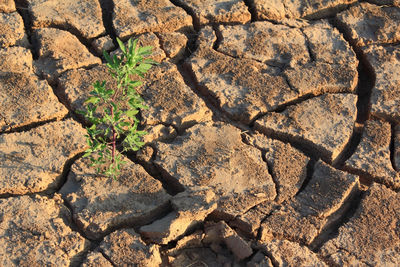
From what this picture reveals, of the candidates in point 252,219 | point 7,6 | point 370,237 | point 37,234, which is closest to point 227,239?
point 252,219

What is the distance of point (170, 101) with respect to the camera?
161 inches

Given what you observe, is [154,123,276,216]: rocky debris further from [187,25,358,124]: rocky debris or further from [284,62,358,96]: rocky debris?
[284,62,358,96]: rocky debris

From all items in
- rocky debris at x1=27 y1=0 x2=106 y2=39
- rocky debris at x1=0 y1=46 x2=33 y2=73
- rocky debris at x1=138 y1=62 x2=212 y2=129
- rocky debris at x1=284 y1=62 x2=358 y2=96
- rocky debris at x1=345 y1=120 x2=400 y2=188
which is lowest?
rocky debris at x1=345 y1=120 x2=400 y2=188

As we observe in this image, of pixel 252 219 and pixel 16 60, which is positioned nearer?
pixel 252 219

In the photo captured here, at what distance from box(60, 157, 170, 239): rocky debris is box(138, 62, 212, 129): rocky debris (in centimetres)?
46

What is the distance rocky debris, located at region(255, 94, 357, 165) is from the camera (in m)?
3.96

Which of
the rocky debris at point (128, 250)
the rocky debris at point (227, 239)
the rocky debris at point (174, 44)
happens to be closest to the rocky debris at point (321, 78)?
the rocky debris at point (174, 44)

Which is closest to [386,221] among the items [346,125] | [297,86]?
[346,125]

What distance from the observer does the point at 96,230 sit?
335 cm

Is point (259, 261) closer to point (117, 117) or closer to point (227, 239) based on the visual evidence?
point (227, 239)

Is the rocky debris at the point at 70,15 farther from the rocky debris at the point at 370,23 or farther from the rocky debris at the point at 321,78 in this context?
the rocky debris at the point at 370,23

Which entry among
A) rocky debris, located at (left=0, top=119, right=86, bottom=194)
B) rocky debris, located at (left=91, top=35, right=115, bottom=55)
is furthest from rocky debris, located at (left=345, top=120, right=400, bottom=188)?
rocky debris, located at (left=91, top=35, right=115, bottom=55)

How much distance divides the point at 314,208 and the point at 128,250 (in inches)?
43.9

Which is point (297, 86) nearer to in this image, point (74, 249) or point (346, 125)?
point (346, 125)
